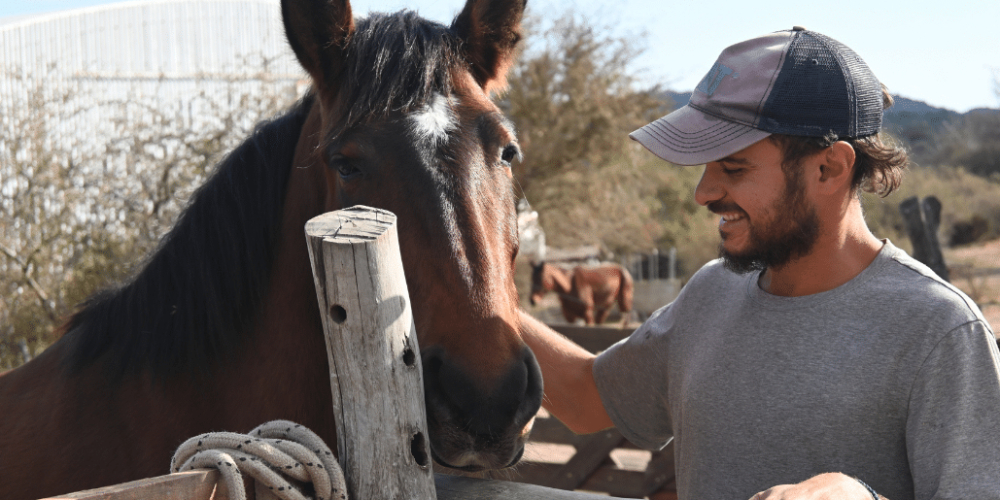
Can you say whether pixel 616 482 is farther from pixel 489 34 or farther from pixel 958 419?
pixel 958 419

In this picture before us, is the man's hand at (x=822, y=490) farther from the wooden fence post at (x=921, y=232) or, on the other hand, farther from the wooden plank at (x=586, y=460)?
the wooden fence post at (x=921, y=232)

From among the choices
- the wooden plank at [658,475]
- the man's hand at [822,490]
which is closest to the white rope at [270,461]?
the man's hand at [822,490]

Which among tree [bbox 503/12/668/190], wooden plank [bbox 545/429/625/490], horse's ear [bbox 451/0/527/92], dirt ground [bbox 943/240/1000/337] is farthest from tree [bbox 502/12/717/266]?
horse's ear [bbox 451/0/527/92]

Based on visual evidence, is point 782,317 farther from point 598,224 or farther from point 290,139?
point 598,224

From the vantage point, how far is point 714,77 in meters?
1.76

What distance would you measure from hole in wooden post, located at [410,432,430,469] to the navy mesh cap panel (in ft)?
3.53

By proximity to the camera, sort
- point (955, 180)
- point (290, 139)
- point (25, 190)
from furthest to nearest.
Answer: point (955, 180) → point (25, 190) → point (290, 139)

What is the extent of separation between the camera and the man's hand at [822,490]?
113 centimetres

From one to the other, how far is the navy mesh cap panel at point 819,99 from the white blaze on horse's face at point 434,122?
0.80m

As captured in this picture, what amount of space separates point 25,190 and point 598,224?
32.8 ft

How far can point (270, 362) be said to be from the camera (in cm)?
192

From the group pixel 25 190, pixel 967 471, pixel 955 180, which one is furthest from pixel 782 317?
pixel 955 180

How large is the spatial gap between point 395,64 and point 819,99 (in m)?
1.12

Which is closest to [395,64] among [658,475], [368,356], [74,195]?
[368,356]
